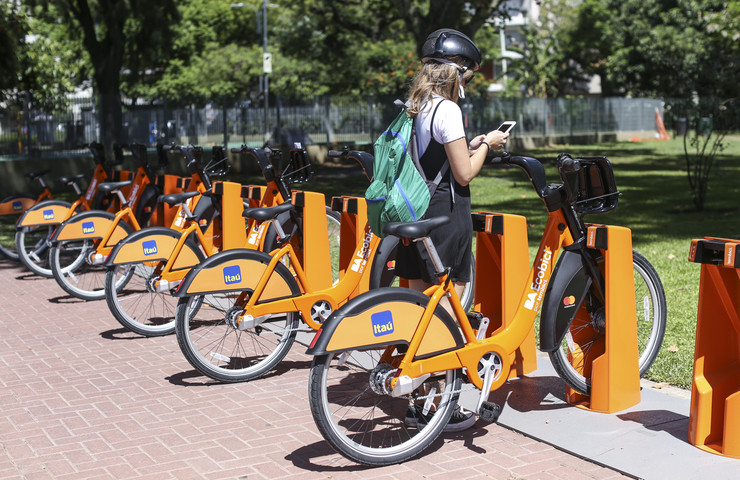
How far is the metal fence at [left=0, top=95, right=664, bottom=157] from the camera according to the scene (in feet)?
65.5

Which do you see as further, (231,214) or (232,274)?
(231,214)

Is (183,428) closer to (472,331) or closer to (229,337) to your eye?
(229,337)

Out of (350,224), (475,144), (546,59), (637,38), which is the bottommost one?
(350,224)

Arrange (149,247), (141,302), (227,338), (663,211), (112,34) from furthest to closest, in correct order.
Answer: (112,34), (663,211), (141,302), (149,247), (227,338)

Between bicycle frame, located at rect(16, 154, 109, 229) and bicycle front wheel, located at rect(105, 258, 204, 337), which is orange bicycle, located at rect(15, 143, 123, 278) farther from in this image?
bicycle front wheel, located at rect(105, 258, 204, 337)

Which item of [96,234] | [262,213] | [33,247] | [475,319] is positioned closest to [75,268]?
[96,234]

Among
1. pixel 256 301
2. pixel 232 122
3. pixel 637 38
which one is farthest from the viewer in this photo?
pixel 637 38

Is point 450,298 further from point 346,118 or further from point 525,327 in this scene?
point 346,118

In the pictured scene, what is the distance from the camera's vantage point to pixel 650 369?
5.73 metres

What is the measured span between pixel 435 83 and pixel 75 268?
Answer: 17.5 feet

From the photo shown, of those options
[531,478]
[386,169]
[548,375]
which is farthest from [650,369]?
[386,169]

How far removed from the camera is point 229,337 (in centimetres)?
580

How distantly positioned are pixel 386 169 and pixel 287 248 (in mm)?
1509

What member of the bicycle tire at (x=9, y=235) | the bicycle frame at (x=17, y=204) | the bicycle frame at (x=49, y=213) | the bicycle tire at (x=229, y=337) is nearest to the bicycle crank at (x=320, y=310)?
the bicycle tire at (x=229, y=337)
